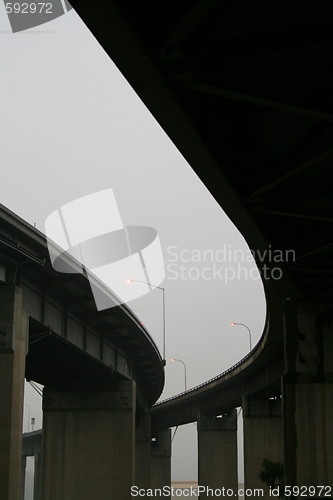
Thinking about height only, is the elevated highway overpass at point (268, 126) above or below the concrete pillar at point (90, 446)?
above

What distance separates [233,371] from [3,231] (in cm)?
3619

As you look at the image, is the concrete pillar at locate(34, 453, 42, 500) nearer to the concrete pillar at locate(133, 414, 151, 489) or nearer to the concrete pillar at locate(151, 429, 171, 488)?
the concrete pillar at locate(151, 429, 171, 488)

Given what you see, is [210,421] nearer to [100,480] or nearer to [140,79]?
[100,480]

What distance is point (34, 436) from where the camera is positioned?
137 m

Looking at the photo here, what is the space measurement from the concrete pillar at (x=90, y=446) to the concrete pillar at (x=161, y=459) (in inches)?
1997

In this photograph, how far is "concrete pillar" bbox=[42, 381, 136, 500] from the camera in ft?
193

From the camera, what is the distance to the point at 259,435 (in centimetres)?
6475

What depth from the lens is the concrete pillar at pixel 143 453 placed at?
90000mm

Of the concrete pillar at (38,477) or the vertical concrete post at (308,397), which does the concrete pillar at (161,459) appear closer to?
the concrete pillar at (38,477)

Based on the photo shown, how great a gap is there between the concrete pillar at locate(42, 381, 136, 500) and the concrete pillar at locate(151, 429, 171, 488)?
50717 millimetres

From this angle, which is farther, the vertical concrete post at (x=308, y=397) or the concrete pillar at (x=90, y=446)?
the concrete pillar at (x=90, y=446)

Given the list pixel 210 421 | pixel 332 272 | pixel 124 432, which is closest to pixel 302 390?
pixel 332 272

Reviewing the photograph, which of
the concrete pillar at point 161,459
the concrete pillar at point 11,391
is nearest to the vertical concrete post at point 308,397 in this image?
the concrete pillar at point 11,391

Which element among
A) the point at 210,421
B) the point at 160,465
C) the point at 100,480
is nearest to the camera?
the point at 100,480
